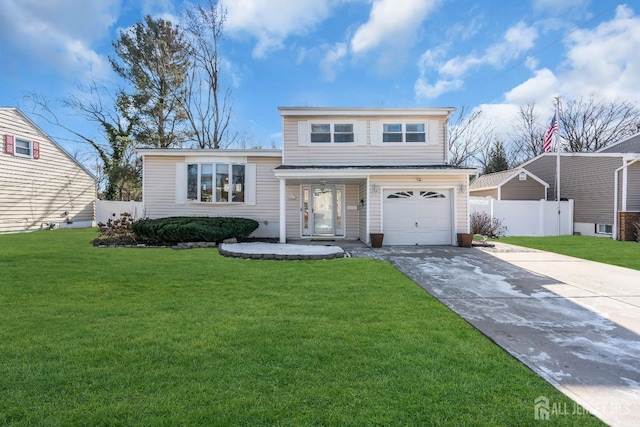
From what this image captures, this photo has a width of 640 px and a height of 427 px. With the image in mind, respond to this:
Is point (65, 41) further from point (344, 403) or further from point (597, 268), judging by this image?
point (597, 268)

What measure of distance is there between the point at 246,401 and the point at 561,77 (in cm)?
2346

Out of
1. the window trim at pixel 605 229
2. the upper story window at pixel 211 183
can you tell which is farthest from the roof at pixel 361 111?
the window trim at pixel 605 229

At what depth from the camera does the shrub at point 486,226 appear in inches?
574

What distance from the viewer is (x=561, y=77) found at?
18500mm

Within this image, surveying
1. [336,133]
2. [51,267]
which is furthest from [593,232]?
[51,267]

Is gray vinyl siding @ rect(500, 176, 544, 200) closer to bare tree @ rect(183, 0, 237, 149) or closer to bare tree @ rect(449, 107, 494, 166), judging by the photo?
bare tree @ rect(449, 107, 494, 166)

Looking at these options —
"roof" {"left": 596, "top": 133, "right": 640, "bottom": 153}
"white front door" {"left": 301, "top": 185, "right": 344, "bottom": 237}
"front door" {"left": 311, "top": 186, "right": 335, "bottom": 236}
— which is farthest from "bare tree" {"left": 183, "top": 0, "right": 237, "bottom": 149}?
"roof" {"left": 596, "top": 133, "right": 640, "bottom": 153}

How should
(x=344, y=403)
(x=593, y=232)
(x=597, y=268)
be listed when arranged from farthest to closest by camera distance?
(x=593, y=232), (x=597, y=268), (x=344, y=403)

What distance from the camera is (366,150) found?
12.1m

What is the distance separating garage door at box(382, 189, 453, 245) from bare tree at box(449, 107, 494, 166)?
56.5ft

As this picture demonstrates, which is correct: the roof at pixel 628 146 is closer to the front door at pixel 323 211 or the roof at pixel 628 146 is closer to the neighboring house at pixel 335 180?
the neighboring house at pixel 335 180

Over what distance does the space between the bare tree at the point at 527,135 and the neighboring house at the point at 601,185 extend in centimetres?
1264

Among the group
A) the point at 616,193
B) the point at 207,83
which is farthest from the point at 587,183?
the point at 207,83

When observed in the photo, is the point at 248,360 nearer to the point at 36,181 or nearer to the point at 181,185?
the point at 181,185
